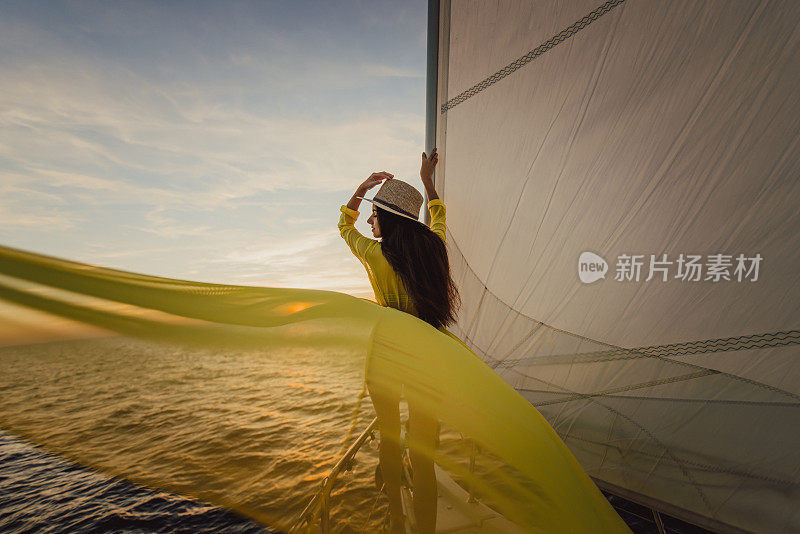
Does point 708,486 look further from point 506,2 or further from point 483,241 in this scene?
point 506,2

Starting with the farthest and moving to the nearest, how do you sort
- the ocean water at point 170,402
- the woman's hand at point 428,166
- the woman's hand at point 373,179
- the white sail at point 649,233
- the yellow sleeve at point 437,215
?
the woman's hand at point 428,166 < the yellow sleeve at point 437,215 < the woman's hand at point 373,179 < the white sail at point 649,233 < the ocean water at point 170,402

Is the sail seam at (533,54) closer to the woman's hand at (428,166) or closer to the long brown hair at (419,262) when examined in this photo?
the woman's hand at (428,166)

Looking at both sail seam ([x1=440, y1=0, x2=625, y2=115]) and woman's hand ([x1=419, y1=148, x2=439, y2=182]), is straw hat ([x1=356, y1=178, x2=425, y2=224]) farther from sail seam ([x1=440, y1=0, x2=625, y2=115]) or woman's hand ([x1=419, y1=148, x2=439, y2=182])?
sail seam ([x1=440, y1=0, x2=625, y2=115])

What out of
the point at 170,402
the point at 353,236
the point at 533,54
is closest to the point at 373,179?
the point at 353,236

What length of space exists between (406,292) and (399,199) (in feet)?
1.30

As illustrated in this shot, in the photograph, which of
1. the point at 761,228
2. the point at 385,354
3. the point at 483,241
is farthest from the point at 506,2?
the point at 385,354

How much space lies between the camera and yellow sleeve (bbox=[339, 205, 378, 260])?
1.55 m

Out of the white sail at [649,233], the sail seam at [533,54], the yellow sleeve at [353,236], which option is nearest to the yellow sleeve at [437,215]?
the white sail at [649,233]

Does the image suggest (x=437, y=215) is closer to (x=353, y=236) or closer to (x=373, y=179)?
(x=373, y=179)

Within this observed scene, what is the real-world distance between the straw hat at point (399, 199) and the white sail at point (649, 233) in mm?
789

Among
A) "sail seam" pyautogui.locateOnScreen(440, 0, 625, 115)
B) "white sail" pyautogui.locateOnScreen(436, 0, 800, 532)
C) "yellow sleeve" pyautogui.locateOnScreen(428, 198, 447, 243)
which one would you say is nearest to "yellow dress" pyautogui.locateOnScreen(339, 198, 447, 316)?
"yellow sleeve" pyautogui.locateOnScreen(428, 198, 447, 243)

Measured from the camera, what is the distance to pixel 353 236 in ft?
5.39

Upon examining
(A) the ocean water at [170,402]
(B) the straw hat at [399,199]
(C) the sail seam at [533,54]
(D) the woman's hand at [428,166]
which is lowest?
(A) the ocean water at [170,402]

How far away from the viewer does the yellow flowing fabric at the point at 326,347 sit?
3.50 ft
